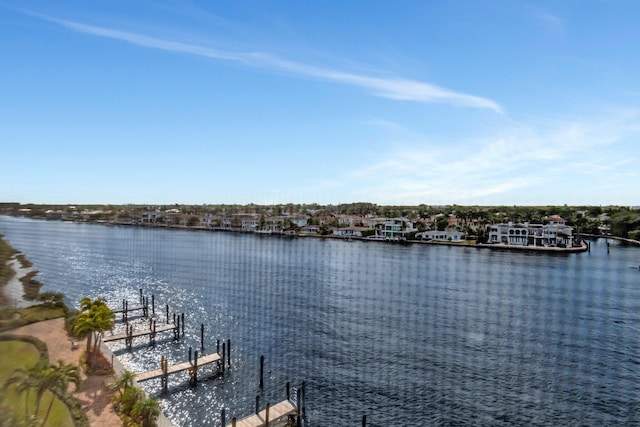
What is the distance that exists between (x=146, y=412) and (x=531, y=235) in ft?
183

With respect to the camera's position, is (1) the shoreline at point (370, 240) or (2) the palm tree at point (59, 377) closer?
(2) the palm tree at point (59, 377)

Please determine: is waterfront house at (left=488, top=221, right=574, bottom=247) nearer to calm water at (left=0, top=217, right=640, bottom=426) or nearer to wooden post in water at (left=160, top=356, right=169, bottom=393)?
calm water at (left=0, top=217, right=640, bottom=426)

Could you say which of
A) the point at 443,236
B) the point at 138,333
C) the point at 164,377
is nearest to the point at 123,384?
the point at 164,377

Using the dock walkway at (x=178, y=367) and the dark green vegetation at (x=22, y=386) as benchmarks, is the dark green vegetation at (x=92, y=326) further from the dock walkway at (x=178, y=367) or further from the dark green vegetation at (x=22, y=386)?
the dark green vegetation at (x=22, y=386)

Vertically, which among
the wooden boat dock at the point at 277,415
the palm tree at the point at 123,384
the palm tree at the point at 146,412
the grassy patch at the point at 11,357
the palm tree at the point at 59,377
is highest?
the grassy patch at the point at 11,357

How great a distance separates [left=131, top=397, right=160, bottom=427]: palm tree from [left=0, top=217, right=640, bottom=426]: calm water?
173 centimetres

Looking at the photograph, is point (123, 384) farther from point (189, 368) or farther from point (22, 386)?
point (22, 386)

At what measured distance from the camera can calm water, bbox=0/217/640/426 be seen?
11.1 meters

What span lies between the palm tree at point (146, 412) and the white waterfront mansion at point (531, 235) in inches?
2125

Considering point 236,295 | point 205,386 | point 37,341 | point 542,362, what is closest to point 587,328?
point 542,362

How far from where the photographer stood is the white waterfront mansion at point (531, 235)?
52.0 m

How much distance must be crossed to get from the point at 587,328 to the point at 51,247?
5321cm

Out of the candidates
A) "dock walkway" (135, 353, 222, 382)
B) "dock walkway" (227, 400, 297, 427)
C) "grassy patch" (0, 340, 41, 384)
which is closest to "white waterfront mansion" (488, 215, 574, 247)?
"dock walkway" (135, 353, 222, 382)

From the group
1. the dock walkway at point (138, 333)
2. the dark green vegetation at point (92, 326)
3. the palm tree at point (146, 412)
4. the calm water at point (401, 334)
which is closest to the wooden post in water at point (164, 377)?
the calm water at point (401, 334)
